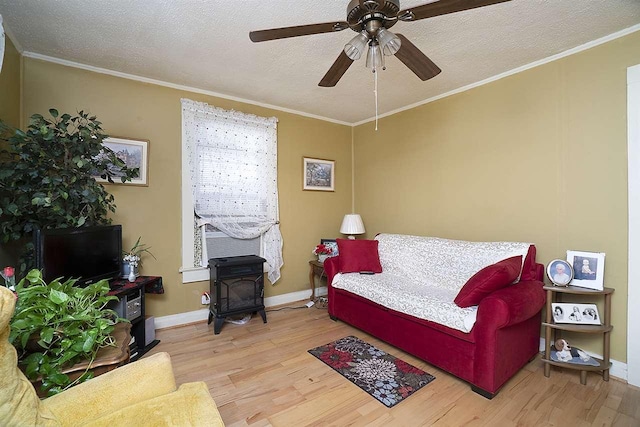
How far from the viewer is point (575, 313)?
2178mm

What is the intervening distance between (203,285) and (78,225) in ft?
4.78

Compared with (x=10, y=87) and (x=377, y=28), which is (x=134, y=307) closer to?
(x=10, y=87)

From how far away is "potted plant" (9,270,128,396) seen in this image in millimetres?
1155

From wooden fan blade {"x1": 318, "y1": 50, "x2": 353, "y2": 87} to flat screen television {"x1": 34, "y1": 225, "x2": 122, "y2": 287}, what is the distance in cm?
220

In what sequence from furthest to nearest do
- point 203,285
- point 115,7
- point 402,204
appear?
point 402,204 < point 203,285 < point 115,7

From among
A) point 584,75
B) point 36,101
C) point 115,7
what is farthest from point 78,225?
point 584,75

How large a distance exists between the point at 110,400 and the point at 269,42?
8.04 feet

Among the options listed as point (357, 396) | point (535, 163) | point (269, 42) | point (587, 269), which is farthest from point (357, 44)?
point (587, 269)

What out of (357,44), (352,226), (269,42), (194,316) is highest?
(269,42)

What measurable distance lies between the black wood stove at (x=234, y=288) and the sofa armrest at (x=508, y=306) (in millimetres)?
2174

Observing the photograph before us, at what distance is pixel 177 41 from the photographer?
2.26 metres

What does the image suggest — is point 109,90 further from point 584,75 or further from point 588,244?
point 588,244

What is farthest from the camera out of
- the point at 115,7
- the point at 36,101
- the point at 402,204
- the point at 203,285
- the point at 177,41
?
the point at 402,204

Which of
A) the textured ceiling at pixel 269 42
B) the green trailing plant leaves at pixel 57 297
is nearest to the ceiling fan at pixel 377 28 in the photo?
the textured ceiling at pixel 269 42
